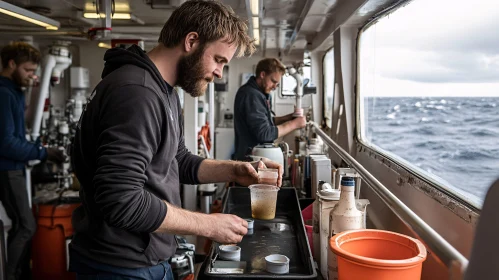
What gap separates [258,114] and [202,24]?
2393 mm

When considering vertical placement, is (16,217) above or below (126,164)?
below

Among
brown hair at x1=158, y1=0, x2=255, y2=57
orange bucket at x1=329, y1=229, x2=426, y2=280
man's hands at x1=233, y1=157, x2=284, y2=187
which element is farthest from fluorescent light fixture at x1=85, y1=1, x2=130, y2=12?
orange bucket at x1=329, y1=229, x2=426, y2=280

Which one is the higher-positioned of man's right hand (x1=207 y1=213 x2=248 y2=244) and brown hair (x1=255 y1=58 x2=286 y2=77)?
brown hair (x1=255 y1=58 x2=286 y2=77)

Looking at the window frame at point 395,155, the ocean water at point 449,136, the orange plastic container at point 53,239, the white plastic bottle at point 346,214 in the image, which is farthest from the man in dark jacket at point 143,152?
the orange plastic container at point 53,239

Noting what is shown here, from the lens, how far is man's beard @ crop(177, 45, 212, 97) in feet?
5.58

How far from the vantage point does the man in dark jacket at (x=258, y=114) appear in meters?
4.02

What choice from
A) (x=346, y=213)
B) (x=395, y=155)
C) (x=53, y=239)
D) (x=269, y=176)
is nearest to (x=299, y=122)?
(x=395, y=155)

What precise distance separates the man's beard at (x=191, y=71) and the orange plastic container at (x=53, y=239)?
2.67 m

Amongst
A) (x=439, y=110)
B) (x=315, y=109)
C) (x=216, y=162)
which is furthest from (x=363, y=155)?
(x=315, y=109)

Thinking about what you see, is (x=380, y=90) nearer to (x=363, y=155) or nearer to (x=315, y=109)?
(x=363, y=155)

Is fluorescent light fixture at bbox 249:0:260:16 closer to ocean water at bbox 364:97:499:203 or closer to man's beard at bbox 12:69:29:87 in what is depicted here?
ocean water at bbox 364:97:499:203

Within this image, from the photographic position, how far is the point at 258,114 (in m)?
4.03

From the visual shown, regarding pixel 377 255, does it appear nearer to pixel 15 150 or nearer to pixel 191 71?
pixel 191 71

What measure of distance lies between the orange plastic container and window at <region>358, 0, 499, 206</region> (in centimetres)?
263
